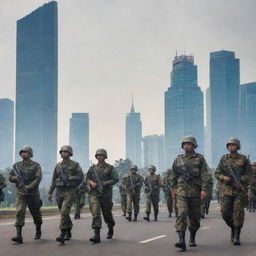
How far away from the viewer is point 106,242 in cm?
1207

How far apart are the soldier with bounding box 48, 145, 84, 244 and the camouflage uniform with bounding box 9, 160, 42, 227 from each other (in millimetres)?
386

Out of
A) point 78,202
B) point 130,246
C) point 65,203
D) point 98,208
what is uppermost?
point 65,203

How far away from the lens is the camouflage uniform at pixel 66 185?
1201cm

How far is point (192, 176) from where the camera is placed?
11.1m

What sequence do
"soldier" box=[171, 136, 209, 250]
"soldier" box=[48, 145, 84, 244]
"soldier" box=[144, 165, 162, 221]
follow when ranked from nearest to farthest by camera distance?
"soldier" box=[171, 136, 209, 250], "soldier" box=[48, 145, 84, 244], "soldier" box=[144, 165, 162, 221]

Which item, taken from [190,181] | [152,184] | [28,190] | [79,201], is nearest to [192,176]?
[190,181]

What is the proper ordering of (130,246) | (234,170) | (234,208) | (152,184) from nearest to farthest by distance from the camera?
1. (130,246)
2. (234,208)
3. (234,170)
4. (152,184)

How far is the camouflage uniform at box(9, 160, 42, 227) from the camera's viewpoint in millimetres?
12227

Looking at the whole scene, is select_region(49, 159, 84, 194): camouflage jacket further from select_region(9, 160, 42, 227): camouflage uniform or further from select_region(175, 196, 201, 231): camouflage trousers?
select_region(175, 196, 201, 231): camouflage trousers

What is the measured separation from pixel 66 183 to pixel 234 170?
356 centimetres

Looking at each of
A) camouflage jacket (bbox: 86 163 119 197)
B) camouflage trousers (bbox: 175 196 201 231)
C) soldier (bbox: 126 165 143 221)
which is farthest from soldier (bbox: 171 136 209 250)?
soldier (bbox: 126 165 143 221)

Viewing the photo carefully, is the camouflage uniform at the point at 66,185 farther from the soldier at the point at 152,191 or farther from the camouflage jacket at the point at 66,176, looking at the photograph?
the soldier at the point at 152,191

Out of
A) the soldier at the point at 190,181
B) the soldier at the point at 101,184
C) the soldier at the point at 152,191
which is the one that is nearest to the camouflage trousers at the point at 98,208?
the soldier at the point at 101,184

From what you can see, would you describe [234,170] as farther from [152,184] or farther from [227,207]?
[152,184]
